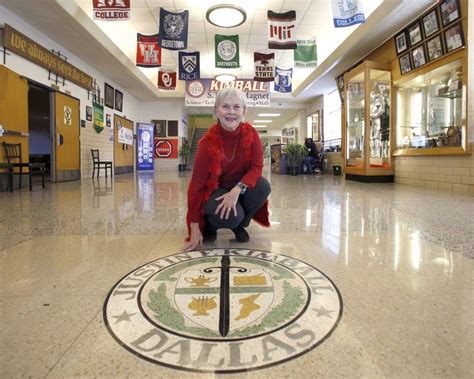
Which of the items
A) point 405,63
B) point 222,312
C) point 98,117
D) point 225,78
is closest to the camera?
point 222,312

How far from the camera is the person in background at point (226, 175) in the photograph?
169 centimetres

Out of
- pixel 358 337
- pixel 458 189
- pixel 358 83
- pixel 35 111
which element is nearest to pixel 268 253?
pixel 358 337

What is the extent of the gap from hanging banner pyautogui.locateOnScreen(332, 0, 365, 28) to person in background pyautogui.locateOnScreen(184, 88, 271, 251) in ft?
14.3

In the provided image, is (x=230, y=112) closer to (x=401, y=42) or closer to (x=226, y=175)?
(x=226, y=175)

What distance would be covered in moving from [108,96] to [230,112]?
9800 mm

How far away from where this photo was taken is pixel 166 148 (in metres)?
14.2

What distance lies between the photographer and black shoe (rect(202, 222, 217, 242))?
1.94 meters

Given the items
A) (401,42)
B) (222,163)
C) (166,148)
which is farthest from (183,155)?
(222,163)

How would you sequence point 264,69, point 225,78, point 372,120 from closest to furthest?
point 372,120, point 264,69, point 225,78

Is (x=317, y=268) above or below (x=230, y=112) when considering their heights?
below

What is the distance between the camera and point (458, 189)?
16.1 feet

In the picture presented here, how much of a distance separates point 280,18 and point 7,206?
19.4 ft

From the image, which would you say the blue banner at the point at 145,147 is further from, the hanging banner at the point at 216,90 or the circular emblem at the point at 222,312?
the circular emblem at the point at 222,312

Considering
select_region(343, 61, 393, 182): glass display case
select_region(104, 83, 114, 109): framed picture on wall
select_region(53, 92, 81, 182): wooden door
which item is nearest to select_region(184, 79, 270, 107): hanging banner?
select_region(104, 83, 114, 109): framed picture on wall
